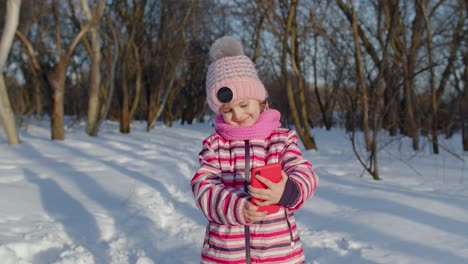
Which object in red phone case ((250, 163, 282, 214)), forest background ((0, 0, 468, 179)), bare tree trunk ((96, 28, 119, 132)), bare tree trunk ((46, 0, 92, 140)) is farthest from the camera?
bare tree trunk ((96, 28, 119, 132))

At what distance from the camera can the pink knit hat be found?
1.59m

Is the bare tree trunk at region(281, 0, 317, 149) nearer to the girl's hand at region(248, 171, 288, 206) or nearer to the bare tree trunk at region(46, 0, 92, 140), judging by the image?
the bare tree trunk at region(46, 0, 92, 140)

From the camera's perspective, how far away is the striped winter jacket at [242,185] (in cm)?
154

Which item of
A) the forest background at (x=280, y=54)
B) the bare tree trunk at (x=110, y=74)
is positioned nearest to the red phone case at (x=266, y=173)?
the forest background at (x=280, y=54)

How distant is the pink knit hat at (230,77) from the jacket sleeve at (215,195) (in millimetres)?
206

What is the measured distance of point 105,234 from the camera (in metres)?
3.45

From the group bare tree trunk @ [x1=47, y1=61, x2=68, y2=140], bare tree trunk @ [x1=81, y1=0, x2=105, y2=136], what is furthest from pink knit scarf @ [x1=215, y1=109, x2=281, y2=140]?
bare tree trunk @ [x1=81, y1=0, x2=105, y2=136]

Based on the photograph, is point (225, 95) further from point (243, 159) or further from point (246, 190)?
point (246, 190)

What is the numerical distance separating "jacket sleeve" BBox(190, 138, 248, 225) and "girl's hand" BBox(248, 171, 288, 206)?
106 millimetres

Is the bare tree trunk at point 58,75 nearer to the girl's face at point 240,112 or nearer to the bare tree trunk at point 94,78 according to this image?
the bare tree trunk at point 94,78

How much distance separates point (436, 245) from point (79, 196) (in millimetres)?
3621

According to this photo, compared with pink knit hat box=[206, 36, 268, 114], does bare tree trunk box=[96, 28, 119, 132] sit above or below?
above

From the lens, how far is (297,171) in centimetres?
149

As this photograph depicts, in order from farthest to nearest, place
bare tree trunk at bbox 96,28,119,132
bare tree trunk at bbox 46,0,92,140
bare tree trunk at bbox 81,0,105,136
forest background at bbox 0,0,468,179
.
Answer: bare tree trunk at bbox 96,28,119,132 < bare tree trunk at bbox 81,0,105,136 < bare tree trunk at bbox 46,0,92,140 < forest background at bbox 0,0,468,179
